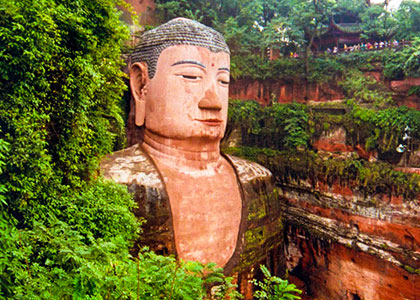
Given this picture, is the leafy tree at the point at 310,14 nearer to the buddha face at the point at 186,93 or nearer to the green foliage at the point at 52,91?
the buddha face at the point at 186,93

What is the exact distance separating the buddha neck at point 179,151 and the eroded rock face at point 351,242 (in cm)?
384

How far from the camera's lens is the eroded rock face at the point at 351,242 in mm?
7535

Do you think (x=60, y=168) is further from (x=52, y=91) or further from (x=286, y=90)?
(x=286, y=90)

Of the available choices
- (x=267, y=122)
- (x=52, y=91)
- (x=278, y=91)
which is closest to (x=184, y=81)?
(x=52, y=91)

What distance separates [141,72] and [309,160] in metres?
5.40

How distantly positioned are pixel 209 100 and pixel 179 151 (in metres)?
1.24

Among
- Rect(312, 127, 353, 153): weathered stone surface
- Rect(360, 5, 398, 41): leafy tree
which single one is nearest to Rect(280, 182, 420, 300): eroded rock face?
Rect(312, 127, 353, 153): weathered stone surface

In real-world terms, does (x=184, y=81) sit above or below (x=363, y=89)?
below

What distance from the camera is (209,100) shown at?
248 inches

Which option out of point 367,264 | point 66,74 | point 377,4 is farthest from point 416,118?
point 377,4

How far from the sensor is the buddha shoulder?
5.86m

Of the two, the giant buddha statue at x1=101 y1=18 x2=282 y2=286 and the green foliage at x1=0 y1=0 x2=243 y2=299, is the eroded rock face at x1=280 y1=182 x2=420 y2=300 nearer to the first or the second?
the giant buddha statue at x1=101 y1=18 x2=282 y2=286

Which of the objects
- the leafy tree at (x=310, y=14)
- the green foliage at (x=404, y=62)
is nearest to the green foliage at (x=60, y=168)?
the green foliage at (x=404, y=62)

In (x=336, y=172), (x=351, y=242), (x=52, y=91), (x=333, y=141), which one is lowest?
(x=351, y=242)
